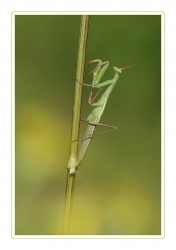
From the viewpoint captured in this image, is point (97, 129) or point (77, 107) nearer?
point (77, 107)

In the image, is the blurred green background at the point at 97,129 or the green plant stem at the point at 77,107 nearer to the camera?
the green plant stem at the point at 77,107

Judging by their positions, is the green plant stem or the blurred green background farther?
the blurred green background
